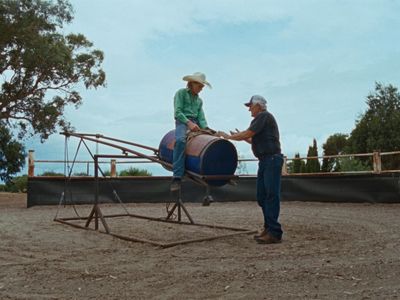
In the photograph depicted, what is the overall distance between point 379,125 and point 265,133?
27.2 m

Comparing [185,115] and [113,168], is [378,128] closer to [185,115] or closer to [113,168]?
[113,168]

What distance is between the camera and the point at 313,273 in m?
3.75

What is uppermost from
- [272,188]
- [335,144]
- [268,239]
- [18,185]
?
[335,144]

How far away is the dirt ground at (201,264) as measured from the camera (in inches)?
132

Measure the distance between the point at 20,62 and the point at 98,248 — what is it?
11061 mm

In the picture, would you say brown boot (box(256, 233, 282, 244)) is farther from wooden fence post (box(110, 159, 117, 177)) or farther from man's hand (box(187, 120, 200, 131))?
wooden fence post (box(110, 159, 117, 177))

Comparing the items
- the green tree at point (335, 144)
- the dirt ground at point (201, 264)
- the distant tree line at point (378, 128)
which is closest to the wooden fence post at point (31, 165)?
the dirt ground at point (201, 264)

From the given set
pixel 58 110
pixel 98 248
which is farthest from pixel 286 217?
pixel 58 110

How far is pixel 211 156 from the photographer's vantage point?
5.71 m

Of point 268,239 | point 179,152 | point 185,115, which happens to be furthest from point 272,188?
point 185,115

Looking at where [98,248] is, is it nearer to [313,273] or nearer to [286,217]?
[313,273]

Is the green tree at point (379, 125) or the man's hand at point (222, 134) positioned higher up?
the green tree at point (379, 125)

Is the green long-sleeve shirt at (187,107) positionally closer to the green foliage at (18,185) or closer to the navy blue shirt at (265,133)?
the navy blue shirt at (265,133)

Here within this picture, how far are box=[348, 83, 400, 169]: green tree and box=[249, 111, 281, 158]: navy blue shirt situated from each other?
2540cm
